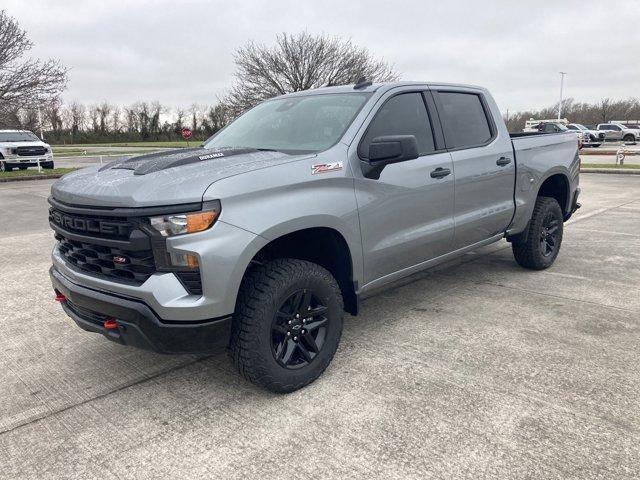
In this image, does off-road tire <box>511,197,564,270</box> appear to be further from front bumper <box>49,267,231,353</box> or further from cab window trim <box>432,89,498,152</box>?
front bumper <box>49,267,231,353</box>

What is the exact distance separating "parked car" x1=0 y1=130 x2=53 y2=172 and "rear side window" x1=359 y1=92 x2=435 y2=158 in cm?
1887

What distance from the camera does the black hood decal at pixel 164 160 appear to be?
2.94m

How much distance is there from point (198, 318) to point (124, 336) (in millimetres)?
462

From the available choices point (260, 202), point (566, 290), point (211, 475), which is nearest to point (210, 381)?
point (211, 475)

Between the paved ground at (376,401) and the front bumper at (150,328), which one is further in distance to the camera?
the front bumper at (150,328)

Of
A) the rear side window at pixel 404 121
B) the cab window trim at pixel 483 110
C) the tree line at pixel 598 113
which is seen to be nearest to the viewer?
the rear side window at pixel 404 121

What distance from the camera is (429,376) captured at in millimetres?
3178

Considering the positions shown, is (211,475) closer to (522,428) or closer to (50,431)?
(50,431)

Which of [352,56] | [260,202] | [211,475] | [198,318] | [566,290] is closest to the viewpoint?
[211,475]

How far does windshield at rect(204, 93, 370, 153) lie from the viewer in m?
3.45

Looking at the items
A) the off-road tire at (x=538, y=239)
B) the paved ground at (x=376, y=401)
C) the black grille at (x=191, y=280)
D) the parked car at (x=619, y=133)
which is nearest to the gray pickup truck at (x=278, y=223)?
the black grille at (x=191, y=280)

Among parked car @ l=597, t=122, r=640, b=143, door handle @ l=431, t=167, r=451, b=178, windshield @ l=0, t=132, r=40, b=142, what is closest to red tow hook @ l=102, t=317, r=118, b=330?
door handle @ l=431, t=167, r=451, b=178

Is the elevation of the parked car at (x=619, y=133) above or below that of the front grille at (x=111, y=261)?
above

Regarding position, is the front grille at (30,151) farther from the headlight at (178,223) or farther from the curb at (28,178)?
the headlight at (178,223)
